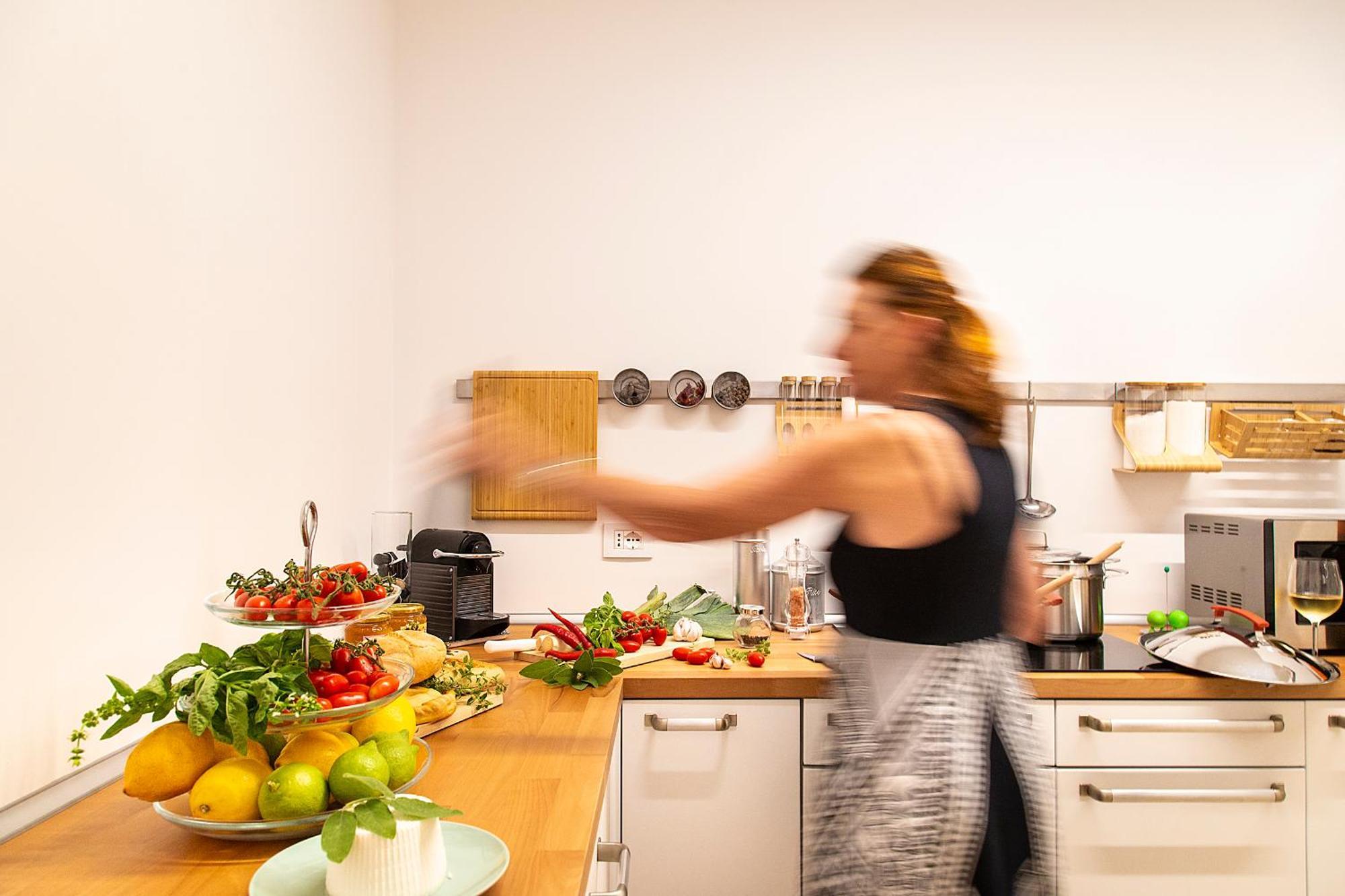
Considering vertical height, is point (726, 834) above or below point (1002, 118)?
below

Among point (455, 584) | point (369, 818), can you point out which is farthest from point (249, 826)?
point (455, 584)

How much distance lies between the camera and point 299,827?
1065 mm

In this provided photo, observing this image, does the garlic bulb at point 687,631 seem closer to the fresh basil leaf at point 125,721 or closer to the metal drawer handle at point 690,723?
the metal drawer handle at point 690,723

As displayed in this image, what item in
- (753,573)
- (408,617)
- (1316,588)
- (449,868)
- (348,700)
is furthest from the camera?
(753,573)

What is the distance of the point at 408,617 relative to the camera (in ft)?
6.39

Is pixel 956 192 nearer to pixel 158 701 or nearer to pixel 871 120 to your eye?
pixel 871 120

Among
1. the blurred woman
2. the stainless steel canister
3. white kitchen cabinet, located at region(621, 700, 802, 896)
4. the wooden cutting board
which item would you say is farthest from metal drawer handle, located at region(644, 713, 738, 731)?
the blurred woman

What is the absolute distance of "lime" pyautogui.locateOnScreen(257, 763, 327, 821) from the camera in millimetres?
1046

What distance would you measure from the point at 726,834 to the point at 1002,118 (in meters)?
2.18

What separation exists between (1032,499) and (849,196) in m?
1.05

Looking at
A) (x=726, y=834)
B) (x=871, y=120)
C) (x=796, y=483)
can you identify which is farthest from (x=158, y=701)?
(x=871, y=120)

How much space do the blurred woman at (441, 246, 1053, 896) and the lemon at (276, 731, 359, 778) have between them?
41 centimetres

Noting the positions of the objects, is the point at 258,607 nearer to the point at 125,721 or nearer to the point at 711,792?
the point at 125,721

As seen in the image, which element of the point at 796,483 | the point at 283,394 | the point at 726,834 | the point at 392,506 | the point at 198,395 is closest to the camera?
the point at 796,483
